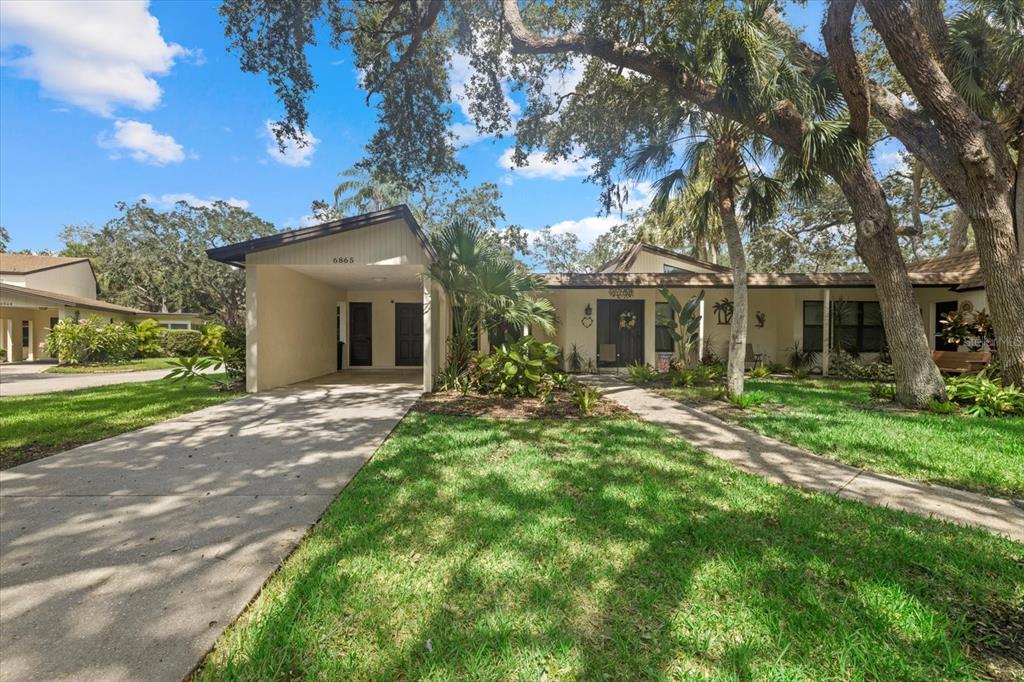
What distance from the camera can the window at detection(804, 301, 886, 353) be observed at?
1324 cm

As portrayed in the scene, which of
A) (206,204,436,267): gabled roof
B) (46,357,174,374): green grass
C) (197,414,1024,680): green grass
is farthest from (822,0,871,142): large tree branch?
(46,357,174,374): green grass

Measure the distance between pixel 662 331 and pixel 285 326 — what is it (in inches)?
434

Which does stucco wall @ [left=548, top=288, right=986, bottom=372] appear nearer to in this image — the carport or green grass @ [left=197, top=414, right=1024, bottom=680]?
the carport

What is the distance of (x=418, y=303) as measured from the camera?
46.1 ft

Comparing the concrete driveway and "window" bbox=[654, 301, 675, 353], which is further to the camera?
"window" bbox=[654, 301, 675, 353]

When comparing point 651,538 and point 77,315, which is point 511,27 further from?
point 77,315

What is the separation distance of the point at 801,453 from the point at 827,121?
597 cm

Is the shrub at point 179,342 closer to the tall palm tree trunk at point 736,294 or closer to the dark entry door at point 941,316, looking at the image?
the tall palm tree trunk at point 736,294

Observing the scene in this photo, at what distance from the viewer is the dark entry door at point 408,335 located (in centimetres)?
1424

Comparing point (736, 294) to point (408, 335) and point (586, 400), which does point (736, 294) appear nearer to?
point (586, 400)

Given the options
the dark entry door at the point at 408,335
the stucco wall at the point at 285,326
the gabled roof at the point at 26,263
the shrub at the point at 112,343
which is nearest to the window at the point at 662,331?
the dark entry door at the point at 408,335

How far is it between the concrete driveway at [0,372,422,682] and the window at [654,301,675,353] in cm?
1036

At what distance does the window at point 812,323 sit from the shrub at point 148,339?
27143mm

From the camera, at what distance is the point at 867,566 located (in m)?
2.43
